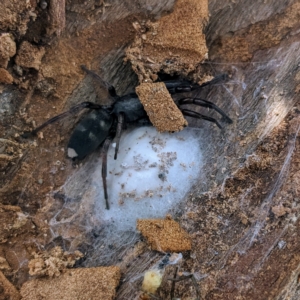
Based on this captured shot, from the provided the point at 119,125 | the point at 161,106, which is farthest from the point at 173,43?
the point at 119,125

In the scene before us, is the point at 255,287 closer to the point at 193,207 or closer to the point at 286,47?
the point at 193,207

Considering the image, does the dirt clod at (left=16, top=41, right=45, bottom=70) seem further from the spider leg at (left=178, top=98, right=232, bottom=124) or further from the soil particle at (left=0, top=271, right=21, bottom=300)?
the soil particle at (left=0, top=271, right=21, bottom=300)

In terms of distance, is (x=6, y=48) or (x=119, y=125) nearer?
(x=6, y=48)

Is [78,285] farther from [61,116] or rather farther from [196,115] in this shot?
[196,115]

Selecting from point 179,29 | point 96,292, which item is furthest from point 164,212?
point 179,29

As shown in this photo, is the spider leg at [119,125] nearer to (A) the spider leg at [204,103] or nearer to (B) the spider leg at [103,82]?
(B) the spider leg at [103,82]

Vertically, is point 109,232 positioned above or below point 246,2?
below

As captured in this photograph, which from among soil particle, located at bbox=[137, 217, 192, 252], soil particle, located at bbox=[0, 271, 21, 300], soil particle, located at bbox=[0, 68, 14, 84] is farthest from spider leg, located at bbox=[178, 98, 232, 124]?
soil particle, located at bbox=[0, 271, 21, 300]
